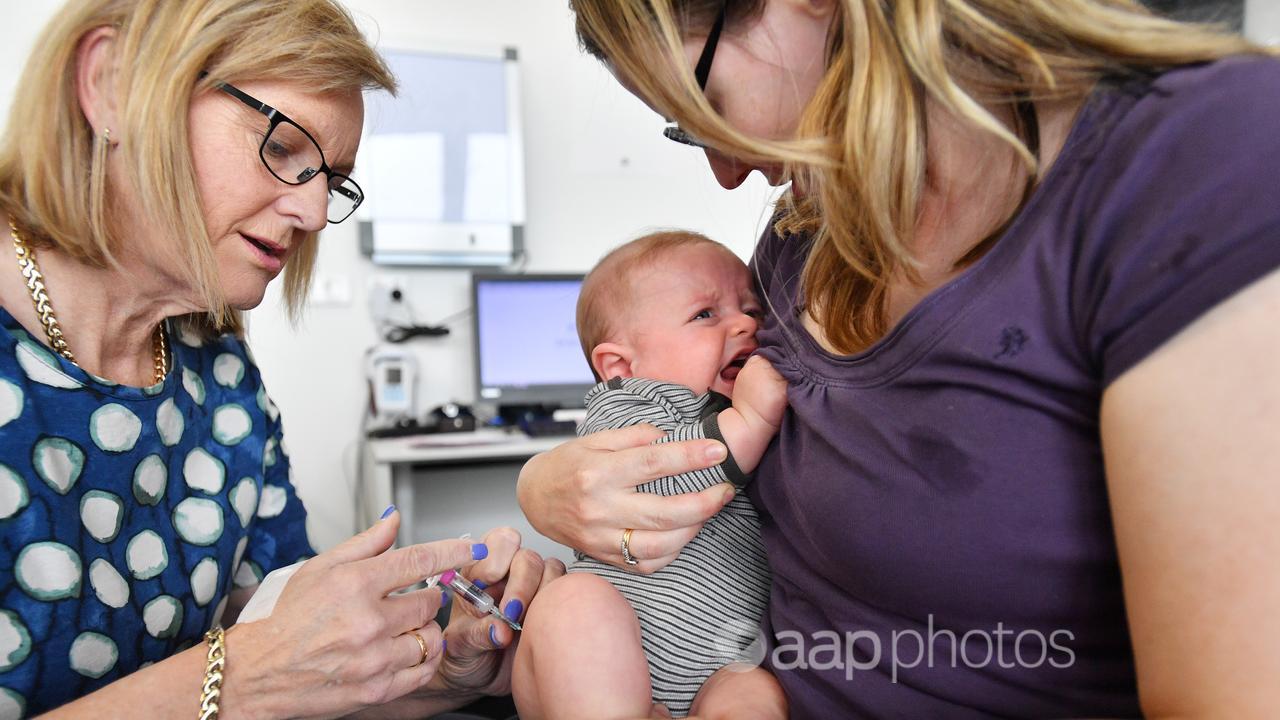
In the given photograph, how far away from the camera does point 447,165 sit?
3.39 meters

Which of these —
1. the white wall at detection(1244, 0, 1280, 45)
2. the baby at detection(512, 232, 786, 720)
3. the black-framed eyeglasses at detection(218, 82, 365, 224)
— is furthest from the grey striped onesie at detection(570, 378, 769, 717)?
the white wall at detection(1244, 0, 1280, 45)

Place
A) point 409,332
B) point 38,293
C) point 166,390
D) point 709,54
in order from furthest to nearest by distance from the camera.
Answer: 1. point 409,332
2. point 166,390
3. point 38,293
4. point 709,54

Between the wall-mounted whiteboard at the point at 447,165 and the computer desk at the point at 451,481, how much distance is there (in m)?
0.85

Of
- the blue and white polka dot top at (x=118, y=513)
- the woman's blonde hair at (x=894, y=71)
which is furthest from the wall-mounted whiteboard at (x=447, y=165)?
the woman's blonde hair at (x=894, y=71)

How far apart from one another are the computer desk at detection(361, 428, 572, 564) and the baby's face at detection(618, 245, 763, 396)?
1.46 meters

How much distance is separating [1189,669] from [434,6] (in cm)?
360

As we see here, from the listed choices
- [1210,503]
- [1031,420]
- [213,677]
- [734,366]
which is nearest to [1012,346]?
[1031,420]

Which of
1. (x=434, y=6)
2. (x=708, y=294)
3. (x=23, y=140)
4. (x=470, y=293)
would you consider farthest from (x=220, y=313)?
(x=434, y=6)

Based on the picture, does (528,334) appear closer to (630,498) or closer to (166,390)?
(166,390)

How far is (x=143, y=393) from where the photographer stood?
1.12m

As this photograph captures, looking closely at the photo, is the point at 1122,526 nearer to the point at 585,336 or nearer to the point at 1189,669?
the point at 1189,669

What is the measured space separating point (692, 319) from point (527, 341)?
211cm

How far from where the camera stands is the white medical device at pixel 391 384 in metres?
3.28

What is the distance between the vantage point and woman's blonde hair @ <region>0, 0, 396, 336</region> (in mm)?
1000
